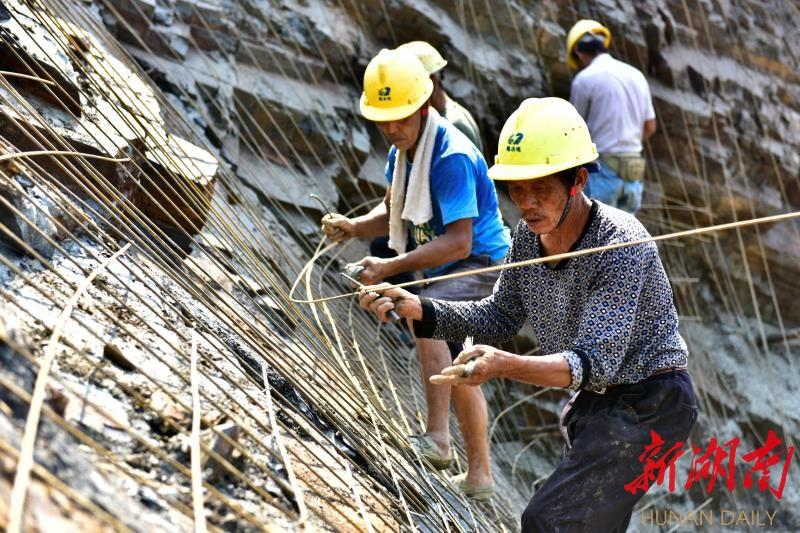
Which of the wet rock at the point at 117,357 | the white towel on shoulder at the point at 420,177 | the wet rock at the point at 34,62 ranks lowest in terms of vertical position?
the white towel on shoulder at the point at 420,177

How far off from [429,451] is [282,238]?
2054 mm

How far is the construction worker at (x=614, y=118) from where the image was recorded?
19.1 feet

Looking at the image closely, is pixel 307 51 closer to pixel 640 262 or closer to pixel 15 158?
pixel 15 158

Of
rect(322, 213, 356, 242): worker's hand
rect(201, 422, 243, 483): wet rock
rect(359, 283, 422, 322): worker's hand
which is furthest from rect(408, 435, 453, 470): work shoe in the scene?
rect(201, 422, 243, 483): wet rock

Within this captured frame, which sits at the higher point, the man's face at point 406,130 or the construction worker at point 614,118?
the man's face at point 406,130

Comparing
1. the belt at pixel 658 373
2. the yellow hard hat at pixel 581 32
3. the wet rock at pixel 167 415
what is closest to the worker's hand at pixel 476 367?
the belt at pixel 658 373

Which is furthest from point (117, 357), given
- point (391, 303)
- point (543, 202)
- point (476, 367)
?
point (543, 202)

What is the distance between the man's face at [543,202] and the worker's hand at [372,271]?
0.81m

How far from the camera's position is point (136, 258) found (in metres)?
3.04

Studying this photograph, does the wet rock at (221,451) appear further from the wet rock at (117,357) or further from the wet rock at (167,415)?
the wet rock at (117,357)

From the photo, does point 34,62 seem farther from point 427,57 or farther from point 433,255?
point 427,57

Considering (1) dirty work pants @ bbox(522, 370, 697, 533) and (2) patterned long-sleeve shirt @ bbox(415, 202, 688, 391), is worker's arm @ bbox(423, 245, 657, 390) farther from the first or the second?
(1) dirty work pants @ bbox(522, 370, 697, 533)

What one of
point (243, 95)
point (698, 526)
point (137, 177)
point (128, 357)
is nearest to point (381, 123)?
point (137, 177)

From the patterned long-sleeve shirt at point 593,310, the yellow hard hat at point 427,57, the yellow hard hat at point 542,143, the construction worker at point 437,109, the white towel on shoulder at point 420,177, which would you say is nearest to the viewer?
the patterned long-sleeve shirt at point 593,310
